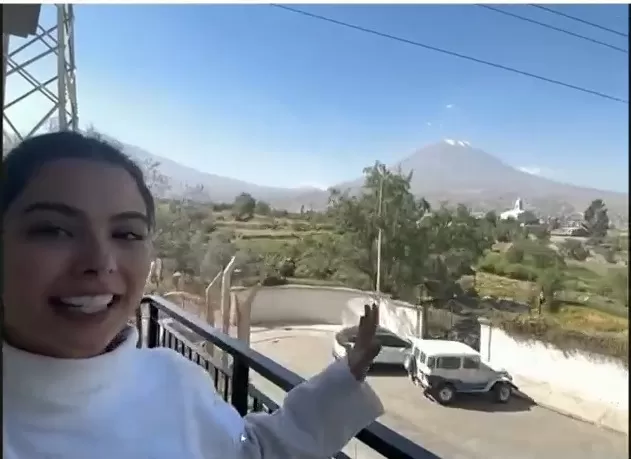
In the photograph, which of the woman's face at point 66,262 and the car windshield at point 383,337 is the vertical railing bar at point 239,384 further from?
the woman's face at point 66,262

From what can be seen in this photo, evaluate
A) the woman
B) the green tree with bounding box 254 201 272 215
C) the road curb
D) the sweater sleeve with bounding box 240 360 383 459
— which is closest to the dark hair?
the woman

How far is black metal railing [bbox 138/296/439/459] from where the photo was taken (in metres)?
0.75

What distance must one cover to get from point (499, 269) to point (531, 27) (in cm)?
41

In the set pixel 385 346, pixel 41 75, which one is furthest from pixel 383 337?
pixel 41 75

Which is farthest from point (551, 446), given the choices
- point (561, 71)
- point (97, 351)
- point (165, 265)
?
point (165, 265)

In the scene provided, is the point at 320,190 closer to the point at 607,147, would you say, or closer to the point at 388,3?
the point at 388,3

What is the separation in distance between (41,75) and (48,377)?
0.76 metres

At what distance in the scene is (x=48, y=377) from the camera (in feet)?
2.29

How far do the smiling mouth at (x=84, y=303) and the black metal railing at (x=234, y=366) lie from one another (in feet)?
0.58

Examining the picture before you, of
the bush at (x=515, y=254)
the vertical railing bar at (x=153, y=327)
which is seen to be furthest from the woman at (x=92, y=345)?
the vertical railing bar at (x=153, y=327)

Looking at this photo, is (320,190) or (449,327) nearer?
(449,327)

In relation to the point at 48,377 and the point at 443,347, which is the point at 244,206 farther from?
the point at 48,377

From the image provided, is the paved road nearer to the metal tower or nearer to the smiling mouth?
the smiling mouth

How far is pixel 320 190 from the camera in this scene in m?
1.19
